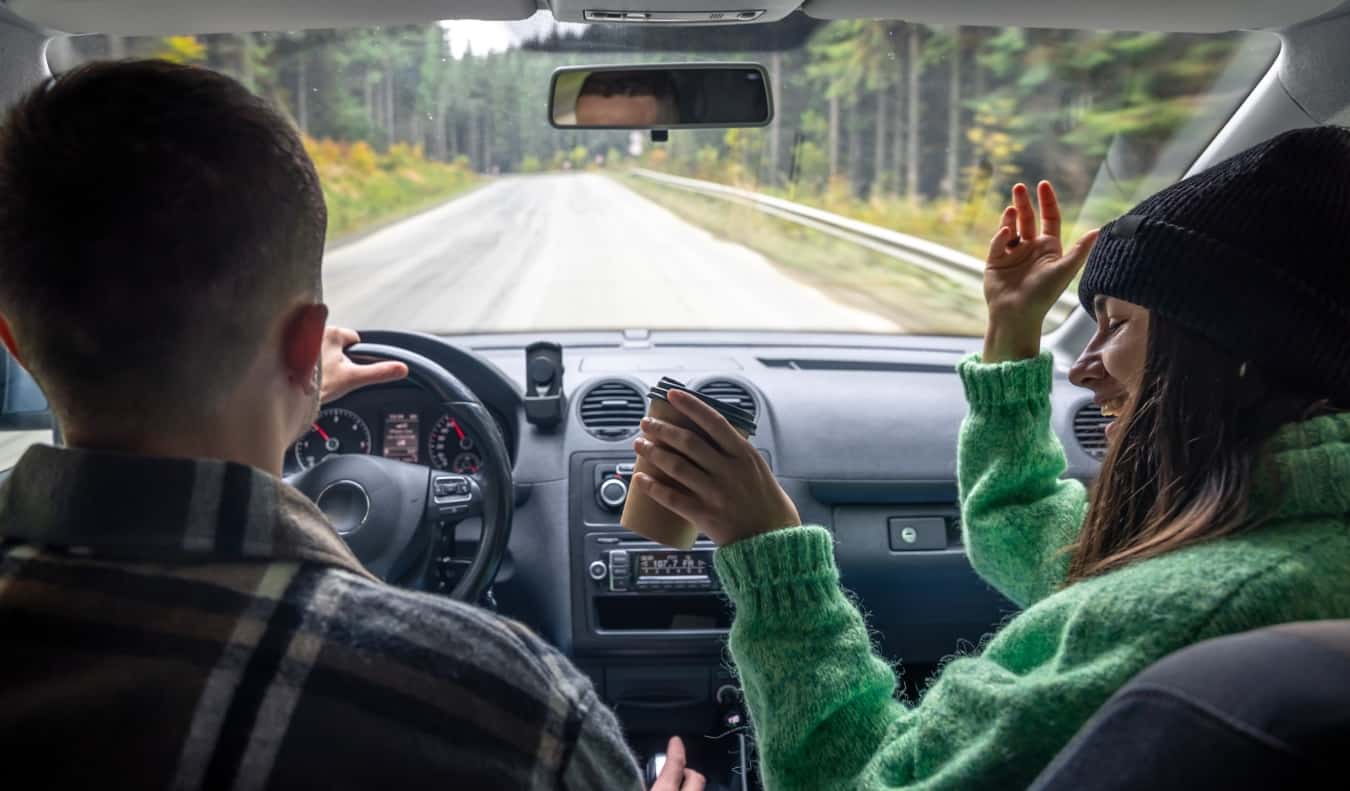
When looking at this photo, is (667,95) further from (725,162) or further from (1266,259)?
(725,162)

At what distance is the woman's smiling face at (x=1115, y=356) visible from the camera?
1.89 metres

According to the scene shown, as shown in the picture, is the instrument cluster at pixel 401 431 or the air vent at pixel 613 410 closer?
the instrument cluster at pixel 401 431

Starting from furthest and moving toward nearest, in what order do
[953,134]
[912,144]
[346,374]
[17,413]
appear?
1. [912,144]
2. [953,134]
3. [17,413]
4. [346,374]

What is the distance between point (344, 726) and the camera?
1.18 metres

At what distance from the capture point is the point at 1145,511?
1.85m

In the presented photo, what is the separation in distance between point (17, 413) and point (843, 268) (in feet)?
15.7

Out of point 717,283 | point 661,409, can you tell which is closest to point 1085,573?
point 661,409

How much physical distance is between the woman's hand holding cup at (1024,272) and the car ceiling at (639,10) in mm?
523

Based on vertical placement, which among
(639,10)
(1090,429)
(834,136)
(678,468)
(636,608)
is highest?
(639,10)

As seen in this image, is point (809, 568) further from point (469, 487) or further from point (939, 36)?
point (939, 36)

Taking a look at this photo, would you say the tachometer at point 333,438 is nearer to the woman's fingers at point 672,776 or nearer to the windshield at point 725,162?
the windshield at point 725,162

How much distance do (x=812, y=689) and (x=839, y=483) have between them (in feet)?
5.84

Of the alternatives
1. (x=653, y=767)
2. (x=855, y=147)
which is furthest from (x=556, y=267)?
(x=653, y=767)

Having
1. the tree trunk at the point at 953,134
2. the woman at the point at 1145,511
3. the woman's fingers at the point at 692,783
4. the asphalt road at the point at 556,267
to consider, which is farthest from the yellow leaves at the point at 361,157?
the woman at the point at 1145,511
